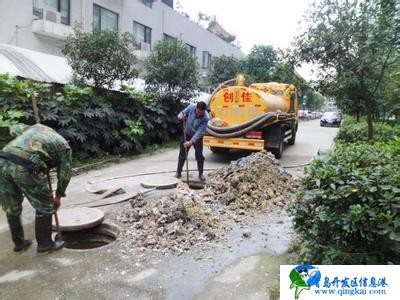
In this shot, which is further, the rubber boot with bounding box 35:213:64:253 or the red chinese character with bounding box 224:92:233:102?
the red chinese character with bounding box 224:92:233:102

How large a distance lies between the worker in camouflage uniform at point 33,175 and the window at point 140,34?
1606cm

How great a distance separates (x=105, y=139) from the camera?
31.8ft

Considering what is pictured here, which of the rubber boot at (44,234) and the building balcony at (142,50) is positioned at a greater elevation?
the building balcony at (142,50)

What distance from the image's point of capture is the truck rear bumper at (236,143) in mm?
9109

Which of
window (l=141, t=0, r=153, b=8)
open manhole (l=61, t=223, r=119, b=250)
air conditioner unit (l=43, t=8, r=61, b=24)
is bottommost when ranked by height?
open manhole (l=61, t=223, r=119, b=250)

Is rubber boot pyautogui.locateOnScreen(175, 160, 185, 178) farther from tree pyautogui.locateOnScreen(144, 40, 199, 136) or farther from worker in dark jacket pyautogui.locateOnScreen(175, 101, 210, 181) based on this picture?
tree pyautogui.locateOnScreen(144, 40, 199, 136)

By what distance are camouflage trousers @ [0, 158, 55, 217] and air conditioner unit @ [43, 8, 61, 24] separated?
11.3 m

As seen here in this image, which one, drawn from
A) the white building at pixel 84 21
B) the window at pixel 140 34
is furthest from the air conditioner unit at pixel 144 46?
the window at pixel 140 34

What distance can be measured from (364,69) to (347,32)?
92 cm

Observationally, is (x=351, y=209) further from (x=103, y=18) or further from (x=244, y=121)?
(x=103, y=18)

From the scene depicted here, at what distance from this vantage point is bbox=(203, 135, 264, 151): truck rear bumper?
9.11 meters

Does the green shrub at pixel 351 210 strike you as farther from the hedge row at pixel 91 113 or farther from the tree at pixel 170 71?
the tree at pixel 170 71

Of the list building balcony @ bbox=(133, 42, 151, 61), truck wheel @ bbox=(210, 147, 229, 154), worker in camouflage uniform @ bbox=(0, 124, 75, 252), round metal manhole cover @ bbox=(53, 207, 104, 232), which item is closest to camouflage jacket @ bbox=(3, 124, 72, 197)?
worker in camouflage uniform @ bbox=(0, 124, 75, 252)

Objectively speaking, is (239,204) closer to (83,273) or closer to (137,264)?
(137,264)
